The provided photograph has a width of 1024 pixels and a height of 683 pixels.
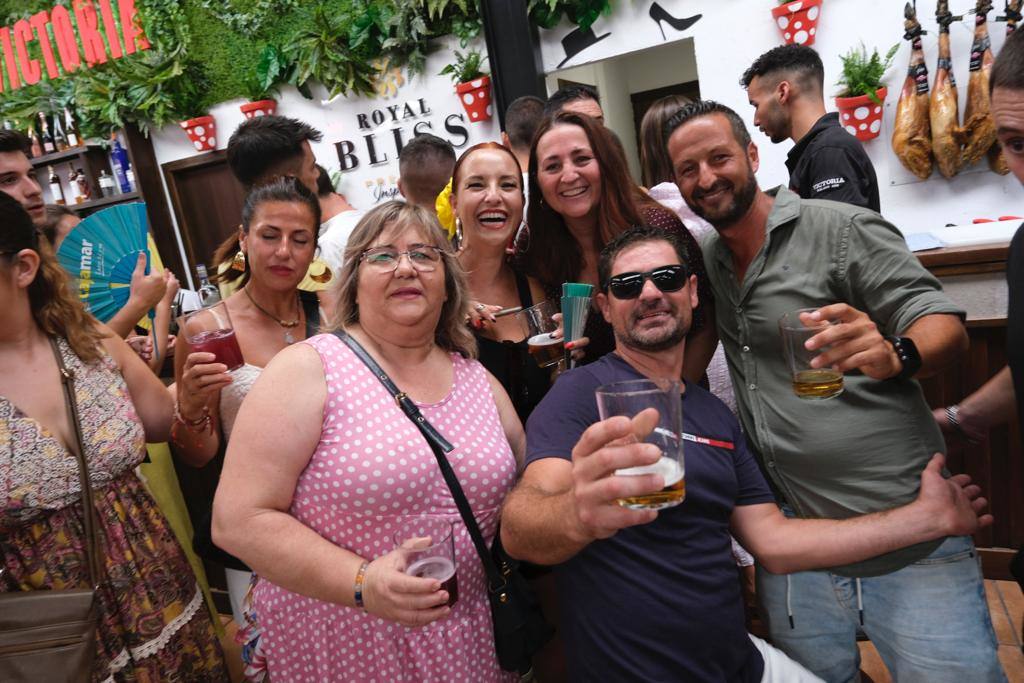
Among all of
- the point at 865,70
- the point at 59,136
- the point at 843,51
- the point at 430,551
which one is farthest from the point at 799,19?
the point at 59,136

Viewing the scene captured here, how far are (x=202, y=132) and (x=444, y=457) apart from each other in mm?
5991

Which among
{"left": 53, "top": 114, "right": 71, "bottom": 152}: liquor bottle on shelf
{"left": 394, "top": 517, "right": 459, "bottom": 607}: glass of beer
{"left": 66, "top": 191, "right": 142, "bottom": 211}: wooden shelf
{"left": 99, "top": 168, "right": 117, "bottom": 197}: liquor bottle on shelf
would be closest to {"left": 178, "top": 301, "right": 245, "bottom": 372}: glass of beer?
Result: {"left": 394, "top": 517, "right": 459, "bottom": 607}: glass of beer

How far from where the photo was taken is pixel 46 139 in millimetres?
6949

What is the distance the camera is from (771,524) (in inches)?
66.9

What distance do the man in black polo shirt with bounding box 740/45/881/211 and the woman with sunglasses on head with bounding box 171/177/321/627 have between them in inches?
89.2

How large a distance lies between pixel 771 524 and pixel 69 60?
317 inches

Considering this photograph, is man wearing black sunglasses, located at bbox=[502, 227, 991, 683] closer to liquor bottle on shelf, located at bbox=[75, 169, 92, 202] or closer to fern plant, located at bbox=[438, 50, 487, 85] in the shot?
fern plant, located at bbox=[438, 50, 487, 85]

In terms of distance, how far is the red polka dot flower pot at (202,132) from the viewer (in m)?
6.23

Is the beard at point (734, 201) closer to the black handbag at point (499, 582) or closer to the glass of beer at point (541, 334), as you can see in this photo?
the glass of beer at point (541, 334)

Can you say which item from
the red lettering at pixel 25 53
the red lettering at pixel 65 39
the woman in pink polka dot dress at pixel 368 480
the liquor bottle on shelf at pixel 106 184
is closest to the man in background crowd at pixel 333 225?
the woman in pink polka dot dress at pixel 368 480

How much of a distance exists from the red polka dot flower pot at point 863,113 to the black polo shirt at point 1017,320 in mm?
3176

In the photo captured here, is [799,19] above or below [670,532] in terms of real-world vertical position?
above

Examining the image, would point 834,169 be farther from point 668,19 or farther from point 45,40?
point 45,40

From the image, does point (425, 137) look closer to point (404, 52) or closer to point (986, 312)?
point (404, 52)
